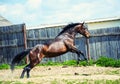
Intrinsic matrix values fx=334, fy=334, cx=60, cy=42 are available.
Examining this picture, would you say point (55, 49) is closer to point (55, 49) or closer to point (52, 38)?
point (55, 49)

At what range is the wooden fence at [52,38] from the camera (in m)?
18.0

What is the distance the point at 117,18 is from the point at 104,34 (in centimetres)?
957

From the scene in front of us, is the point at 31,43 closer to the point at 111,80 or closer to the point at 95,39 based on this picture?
the point at 95,39

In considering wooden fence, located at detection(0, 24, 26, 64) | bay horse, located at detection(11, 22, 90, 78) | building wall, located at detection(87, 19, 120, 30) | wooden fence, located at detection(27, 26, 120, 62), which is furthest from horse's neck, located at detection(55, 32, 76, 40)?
building wall, located at detection(87, 19, 120, 30)

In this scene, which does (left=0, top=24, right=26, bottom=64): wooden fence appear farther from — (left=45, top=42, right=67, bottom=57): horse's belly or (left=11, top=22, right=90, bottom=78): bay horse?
(left=45, top=42, right=67, bottom=57): horse's belly

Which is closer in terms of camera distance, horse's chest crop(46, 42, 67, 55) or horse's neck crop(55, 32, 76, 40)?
horse's chest crop(46, 42, 67, 55)

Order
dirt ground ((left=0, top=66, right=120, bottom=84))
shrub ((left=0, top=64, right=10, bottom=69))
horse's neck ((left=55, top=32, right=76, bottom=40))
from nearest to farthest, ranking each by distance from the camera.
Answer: dirt ground ((left=0, top=66, right=120, bottom=84)) → horse's neck ((left=55, top=32, right=76, bottom=40)) → shrub ((left=0, top=64, right=10, bottom=69))

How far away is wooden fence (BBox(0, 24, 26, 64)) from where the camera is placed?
20.0 metres

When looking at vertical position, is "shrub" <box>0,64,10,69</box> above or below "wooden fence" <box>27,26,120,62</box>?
below

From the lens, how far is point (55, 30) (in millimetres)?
19375

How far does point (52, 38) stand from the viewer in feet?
63.2

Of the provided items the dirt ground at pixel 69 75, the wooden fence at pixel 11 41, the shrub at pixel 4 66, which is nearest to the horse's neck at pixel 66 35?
the dirt ground at pixel 69 75

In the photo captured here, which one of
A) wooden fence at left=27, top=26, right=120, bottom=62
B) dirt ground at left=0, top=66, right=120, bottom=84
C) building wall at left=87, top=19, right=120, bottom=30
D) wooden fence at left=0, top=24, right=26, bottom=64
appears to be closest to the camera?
dirt ground at left=0, top=66, right=120, bottom=84

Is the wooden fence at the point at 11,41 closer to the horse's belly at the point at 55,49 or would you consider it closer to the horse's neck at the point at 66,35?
the horse's neck at the point at 66,35
